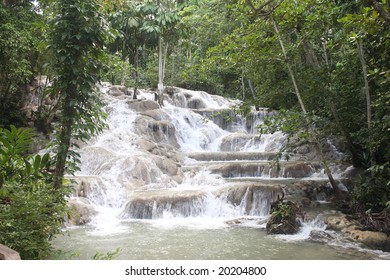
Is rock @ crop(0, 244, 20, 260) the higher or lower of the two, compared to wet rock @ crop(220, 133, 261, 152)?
lower

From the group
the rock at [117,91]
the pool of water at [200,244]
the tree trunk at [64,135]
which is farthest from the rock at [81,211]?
the rock at [117,91]

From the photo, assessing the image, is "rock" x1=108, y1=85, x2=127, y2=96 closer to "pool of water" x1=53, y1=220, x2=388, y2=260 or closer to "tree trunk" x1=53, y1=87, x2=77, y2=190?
"pool of water" x1=53, y1=220, x2=388, y2=260

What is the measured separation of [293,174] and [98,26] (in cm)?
837


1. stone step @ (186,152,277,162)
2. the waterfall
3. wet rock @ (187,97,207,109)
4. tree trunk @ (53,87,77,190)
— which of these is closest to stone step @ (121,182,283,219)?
the waterfall

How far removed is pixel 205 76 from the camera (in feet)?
29.3

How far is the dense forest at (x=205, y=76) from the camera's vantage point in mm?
3545

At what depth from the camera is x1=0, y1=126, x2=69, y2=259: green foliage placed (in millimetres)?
3128

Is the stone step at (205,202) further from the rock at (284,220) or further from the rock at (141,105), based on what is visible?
the rock at (141,105)

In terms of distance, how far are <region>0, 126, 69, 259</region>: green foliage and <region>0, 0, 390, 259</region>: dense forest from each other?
1 cm

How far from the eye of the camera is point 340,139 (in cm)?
1320

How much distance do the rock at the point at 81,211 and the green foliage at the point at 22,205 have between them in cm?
456

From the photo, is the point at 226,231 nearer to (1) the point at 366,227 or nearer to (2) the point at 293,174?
(1) the point at 366,227

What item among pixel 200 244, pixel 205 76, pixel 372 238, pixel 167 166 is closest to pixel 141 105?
pixel 167 166

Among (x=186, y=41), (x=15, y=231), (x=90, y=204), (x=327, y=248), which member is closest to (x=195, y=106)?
(x=186, y=41)
